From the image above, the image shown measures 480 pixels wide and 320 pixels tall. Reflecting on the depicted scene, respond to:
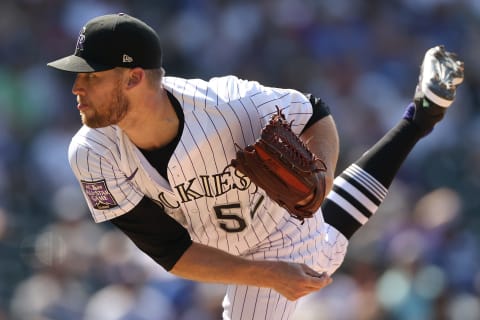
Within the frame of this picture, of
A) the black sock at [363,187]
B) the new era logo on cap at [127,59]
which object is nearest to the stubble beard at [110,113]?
the new era logo on cap at [127,59]

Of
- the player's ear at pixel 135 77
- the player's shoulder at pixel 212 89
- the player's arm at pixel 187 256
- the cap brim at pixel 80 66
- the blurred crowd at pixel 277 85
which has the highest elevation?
the cap brim at pixel 80 66

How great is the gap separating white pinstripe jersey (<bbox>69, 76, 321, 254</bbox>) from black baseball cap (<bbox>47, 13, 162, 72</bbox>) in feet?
0.76

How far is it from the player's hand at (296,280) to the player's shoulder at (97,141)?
0.72m

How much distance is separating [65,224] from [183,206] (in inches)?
143

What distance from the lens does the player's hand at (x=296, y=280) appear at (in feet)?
11.0

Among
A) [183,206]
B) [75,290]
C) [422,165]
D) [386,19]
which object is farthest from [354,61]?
[183,206]

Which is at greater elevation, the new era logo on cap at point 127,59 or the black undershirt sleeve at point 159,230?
the new era logo on cap at point 127,59

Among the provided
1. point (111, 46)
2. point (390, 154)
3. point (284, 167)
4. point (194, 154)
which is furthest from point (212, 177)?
point (390, 154)

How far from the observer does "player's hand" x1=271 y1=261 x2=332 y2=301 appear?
3359mm

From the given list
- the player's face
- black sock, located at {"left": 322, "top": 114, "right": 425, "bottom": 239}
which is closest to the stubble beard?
the player's face

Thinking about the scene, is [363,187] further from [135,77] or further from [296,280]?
[135,77]

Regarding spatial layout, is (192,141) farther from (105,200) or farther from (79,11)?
(79,11)

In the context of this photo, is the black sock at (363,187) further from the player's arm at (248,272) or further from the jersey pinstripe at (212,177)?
the player's arm at (248,272)

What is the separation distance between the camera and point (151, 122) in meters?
3.45
